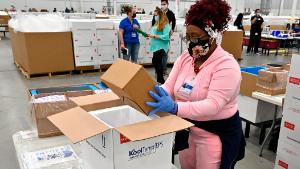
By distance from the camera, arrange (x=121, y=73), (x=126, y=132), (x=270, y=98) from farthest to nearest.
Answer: (x=270, y=98) < (x=121, y=73) < (x=126, y=132)

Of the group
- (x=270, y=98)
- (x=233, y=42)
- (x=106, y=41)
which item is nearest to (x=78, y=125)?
(x=270, y=98)

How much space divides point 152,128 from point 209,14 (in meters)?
0.59

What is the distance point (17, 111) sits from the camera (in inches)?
144

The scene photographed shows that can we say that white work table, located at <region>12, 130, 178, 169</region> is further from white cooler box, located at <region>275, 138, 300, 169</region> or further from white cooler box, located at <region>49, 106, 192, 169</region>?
white cooler box, located at <region>275, 138, 300, 169</region>

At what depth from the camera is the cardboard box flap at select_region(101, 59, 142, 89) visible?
3.19 ft

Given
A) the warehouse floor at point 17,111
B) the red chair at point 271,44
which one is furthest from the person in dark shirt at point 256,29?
the warehouse floor at point 17,111

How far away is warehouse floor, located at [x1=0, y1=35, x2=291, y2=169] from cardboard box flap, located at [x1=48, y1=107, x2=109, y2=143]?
1710 mm

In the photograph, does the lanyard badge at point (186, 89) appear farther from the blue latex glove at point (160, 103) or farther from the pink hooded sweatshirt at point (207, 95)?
the blue latex glove at point (160, 103)

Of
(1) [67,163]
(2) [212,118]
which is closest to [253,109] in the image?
(2) [212,118]

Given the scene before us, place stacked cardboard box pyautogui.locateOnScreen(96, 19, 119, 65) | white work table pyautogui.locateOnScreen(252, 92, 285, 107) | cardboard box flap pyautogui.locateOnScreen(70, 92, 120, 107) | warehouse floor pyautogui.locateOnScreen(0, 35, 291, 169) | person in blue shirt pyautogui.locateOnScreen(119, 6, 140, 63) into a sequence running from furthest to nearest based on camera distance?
stacked cardboard box pyautogui.locateOnScreen(96, 19, 119, 65), person in blue shirt pyautogui.locateOnScreen(119, 6, 140, 63), warehouse floor pyautogui.locateOnScreen(0, 35, 291, 169), white work table pyautogui.locateOnScreen(252, 92, 285, 107), cardboard box flap pyautogui.locateOnScreen(70, 92, 120, 107)

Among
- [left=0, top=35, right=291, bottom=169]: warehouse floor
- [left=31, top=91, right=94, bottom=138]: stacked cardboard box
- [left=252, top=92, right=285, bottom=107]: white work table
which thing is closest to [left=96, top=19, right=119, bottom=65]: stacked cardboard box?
[left=0, top=35, right=291, bottom=169]: warehouse floor

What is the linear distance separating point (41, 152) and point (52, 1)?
17022mm

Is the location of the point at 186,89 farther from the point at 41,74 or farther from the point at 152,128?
the point at 41,74

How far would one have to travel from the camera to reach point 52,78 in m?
5.45
